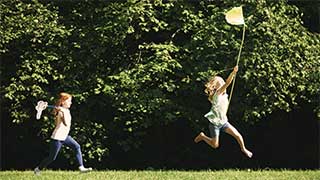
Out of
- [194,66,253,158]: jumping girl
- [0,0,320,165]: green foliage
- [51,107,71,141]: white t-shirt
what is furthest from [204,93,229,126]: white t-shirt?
[0,0,320,165]: green foliage

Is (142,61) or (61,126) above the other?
(61,126)

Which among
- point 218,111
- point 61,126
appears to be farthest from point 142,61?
point 218,111

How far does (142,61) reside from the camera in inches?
502

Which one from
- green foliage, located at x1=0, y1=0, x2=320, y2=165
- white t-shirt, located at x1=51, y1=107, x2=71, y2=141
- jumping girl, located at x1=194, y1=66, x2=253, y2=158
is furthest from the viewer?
green foliage, located at x1=0, y1=0, x2=320, y2=165

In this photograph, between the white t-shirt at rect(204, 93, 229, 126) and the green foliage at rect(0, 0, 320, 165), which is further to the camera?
the green foliage at rect(0, 0, 320, 165)

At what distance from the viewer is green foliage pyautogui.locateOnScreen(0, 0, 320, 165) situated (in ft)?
39.8

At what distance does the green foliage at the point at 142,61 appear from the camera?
1212cm

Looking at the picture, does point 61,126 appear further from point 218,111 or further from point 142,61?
point 142,61

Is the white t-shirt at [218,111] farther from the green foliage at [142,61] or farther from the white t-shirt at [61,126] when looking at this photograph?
the green foliage at [142,61]

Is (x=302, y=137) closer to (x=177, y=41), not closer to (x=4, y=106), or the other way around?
(x=177, y=41)

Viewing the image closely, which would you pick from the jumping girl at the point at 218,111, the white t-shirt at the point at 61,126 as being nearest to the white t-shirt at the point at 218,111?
the jumping girl at the point at 218,111

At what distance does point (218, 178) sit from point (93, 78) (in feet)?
18.3

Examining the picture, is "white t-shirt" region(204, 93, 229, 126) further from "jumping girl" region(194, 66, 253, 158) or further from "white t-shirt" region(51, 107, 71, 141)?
"white t-shirt" region(51, 107, 71, 141)

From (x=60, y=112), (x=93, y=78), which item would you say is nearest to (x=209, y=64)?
(x=93, y=78)
